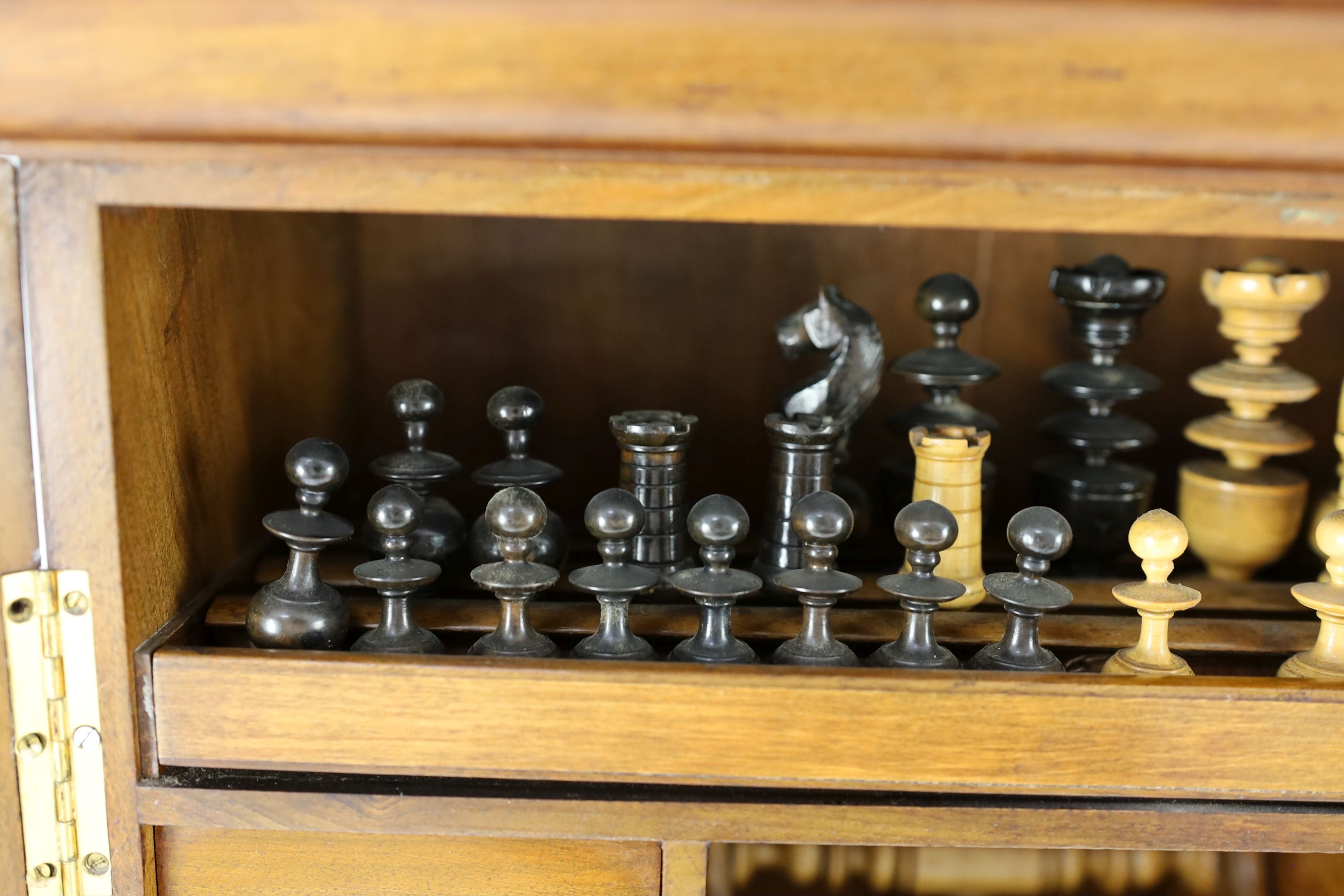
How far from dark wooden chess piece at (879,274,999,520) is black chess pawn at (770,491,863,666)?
0.60ft

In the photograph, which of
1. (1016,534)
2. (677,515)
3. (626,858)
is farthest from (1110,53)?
(626,858)

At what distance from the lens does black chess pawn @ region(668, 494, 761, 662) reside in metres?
0.65

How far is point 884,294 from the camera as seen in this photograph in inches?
40.3

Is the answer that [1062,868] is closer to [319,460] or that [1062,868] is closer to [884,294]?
[884,294]

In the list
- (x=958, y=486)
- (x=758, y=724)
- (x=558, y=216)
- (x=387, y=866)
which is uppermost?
(x=558, y=216)

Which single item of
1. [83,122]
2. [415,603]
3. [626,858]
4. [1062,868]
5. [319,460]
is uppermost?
[83,122]

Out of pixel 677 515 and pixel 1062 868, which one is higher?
pixel 677 515

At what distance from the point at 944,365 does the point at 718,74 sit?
377 millimetres

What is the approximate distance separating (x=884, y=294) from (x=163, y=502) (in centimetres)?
63

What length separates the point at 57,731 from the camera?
2.05 ft

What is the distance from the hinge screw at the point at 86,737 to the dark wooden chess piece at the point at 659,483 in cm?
33

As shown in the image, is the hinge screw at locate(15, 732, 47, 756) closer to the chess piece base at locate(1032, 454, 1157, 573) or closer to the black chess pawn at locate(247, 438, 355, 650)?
the black chess pawn at locate(247, 438, 355, 650)

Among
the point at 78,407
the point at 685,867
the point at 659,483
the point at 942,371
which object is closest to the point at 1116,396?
the point at 942,371

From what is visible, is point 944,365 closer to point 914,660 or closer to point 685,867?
point 914,660
